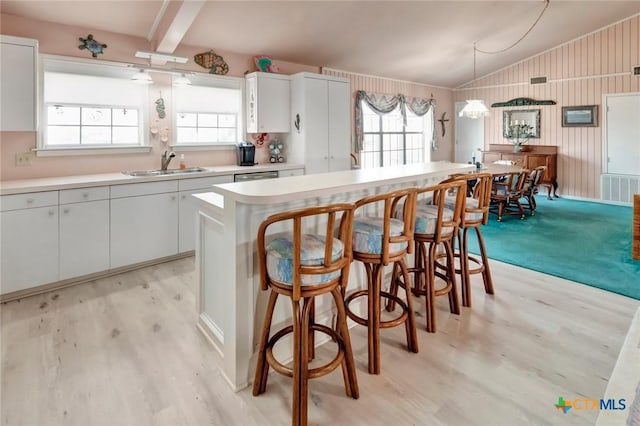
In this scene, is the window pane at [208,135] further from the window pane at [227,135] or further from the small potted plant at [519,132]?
the small potted plant at [519,132]

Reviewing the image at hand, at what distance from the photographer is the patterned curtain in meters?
6.79

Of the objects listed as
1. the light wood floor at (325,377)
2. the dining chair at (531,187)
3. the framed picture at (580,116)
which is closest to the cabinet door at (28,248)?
the light wood floor at (325,377)

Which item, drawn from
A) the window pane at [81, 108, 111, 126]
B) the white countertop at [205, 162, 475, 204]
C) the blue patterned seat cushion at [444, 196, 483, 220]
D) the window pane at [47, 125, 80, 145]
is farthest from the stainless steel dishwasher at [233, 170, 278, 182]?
the blue patterned seat cushion at [444, 196, 483, 220]

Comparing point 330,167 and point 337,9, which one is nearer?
point 337,9

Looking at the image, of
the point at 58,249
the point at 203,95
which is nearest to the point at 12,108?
the point at 58,249

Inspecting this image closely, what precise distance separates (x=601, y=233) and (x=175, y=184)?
18.1ft

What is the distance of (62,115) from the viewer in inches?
149

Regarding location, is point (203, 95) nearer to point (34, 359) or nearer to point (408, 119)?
point (34, 359)

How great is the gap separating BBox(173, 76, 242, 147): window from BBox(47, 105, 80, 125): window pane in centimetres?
103

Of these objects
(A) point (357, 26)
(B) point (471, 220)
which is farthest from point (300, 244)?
(A) point (357, 26)

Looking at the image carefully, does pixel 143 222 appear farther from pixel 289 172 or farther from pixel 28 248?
pixel 289 172

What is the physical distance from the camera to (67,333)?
2527 mm

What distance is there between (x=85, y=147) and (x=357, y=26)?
359cm

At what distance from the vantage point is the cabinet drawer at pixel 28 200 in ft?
9.67
